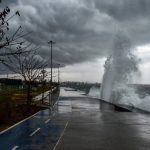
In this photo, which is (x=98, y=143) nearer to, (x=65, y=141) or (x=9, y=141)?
(x=65, y=141)

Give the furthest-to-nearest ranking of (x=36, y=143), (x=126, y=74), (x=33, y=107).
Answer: (x=126, y=74), (x=33, y=107), (x=36, y=143)

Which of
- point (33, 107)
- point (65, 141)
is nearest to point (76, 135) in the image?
point (65, 141)

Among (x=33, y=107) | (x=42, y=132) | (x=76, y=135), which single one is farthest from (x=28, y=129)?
(x=33, y=107)

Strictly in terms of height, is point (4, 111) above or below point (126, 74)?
below

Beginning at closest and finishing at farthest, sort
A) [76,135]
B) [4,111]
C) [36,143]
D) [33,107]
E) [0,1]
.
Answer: [0,1] < [36,143] < [76,135] < [4,111] < [33,107]

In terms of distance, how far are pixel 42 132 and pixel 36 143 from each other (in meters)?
2.98

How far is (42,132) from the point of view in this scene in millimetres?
15844

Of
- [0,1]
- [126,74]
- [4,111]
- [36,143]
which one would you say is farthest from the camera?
[126,74]

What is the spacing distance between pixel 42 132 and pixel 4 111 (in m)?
5.84

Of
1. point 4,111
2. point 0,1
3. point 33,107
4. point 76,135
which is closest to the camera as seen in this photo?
point 0,1

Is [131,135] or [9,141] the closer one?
[9,141]

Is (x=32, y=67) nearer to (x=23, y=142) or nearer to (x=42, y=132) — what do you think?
(x=42, y=132)

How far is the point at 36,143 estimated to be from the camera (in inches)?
507

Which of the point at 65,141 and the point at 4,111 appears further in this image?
the point at 4,111
